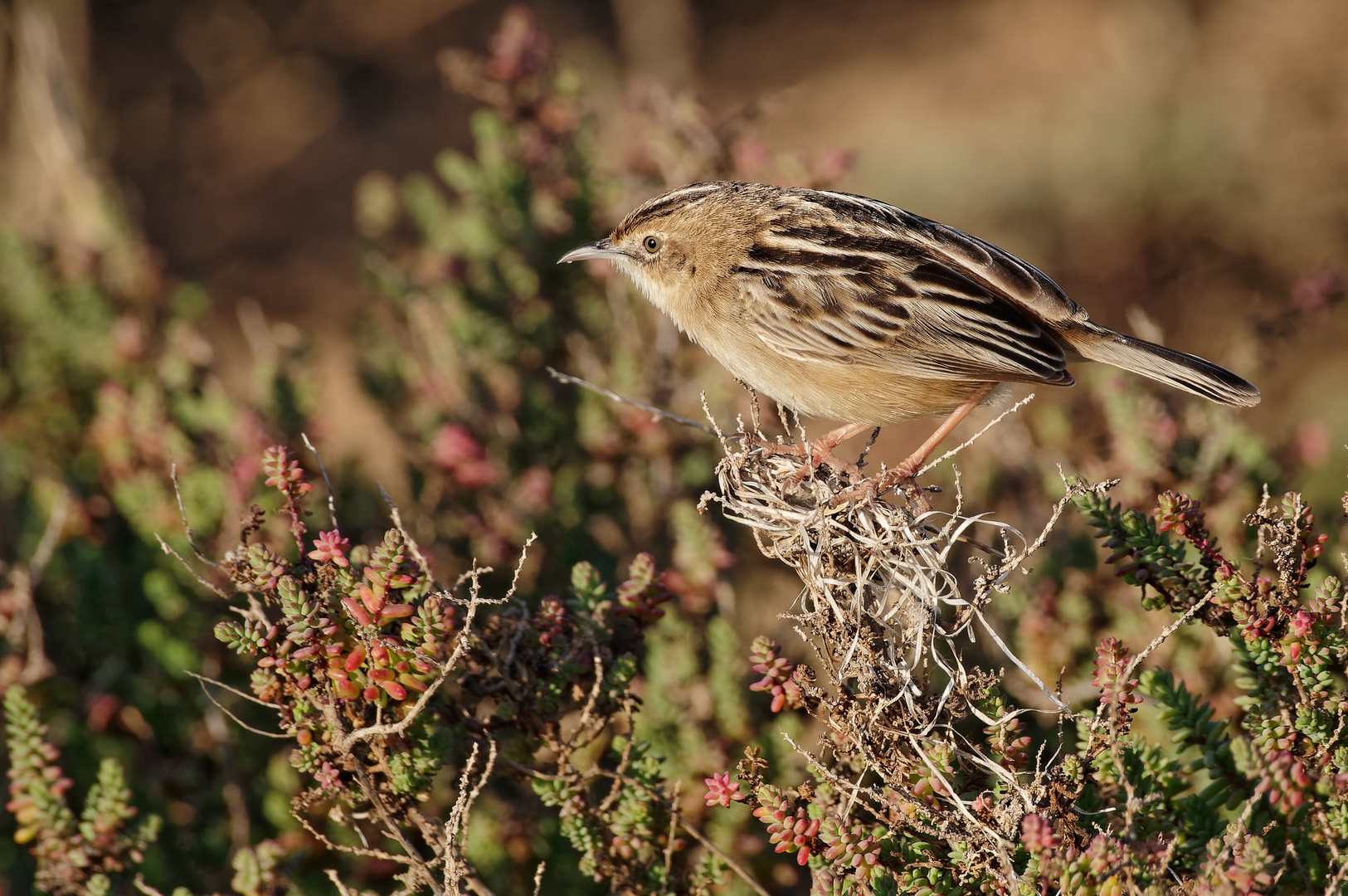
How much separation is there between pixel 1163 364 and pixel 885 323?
99 cm

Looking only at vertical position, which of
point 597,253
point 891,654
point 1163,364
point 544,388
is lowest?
point 544,388

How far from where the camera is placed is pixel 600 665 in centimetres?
308

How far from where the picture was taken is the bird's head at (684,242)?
14.3 feet

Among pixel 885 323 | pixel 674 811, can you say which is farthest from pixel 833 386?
pixel 674 811

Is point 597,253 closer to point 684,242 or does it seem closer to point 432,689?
point 684,242

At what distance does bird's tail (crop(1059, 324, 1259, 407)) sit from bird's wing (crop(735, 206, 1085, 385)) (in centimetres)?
11

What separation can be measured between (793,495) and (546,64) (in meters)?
3.52

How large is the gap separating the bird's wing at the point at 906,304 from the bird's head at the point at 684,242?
0.64 ft

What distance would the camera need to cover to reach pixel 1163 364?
3951mm

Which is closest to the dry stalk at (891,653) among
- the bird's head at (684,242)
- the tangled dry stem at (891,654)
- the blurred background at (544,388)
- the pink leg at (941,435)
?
the tangled dry stem at (891,654)

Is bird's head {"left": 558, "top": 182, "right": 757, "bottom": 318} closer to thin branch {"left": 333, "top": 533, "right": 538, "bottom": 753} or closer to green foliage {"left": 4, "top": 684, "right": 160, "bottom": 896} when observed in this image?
thin branch {"left": 333, "top": 533, "right": 538, "bottom": 753}

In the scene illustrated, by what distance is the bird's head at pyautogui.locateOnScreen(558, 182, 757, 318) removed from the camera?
4363 millimetres

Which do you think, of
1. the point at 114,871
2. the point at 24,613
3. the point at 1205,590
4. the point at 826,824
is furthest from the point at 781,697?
the point at 24,613

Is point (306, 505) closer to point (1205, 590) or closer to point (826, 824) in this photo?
point (826, 824)
